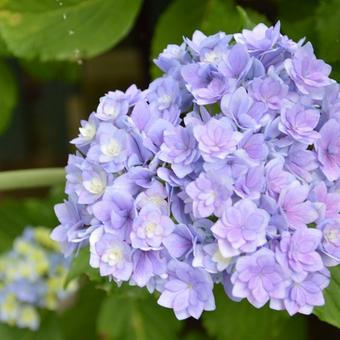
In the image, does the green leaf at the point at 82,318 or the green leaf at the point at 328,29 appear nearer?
the green leaf at the point at 328,29

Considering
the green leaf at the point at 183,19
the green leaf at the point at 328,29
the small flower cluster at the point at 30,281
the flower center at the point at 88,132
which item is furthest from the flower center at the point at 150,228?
the small flower cluster at the point at 30,281

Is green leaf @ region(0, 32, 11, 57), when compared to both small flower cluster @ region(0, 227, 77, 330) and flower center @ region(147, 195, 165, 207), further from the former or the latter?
flower center @ region(147, 195, 165, 207)

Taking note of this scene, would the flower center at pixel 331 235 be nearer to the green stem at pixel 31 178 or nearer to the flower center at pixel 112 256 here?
the flower center at pixel 112 256

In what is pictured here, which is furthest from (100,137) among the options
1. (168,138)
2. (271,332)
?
(271,332)

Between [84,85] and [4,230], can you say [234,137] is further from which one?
[84,85]

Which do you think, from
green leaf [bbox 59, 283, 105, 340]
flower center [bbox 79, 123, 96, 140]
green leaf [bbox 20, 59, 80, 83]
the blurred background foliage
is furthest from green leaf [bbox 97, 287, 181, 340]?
flower center [bbox 79, 123, 96, 140]

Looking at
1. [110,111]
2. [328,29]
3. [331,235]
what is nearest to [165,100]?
[110,111]
